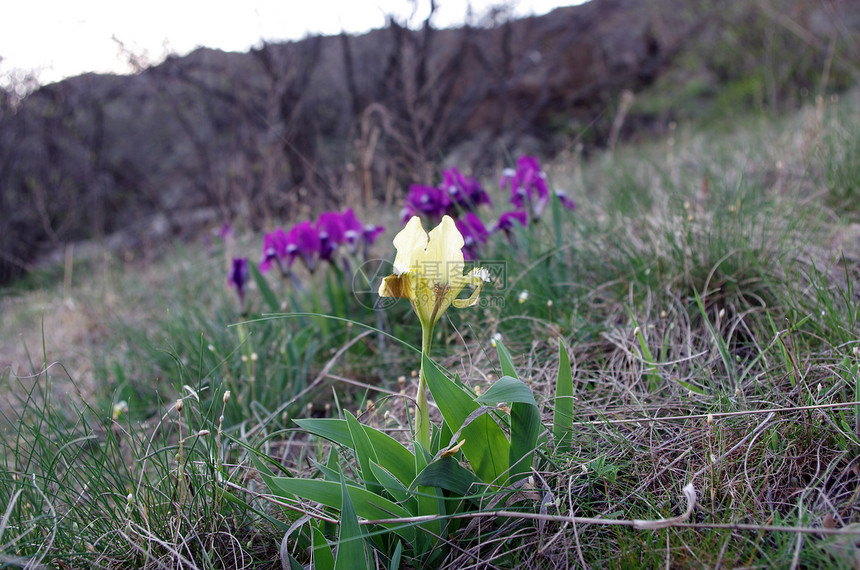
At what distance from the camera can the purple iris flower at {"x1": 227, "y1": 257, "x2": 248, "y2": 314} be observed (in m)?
2.34

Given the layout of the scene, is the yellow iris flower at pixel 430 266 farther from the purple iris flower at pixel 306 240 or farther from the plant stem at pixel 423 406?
the purple iris flower at pixel 306 240

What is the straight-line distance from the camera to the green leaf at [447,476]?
1005mm

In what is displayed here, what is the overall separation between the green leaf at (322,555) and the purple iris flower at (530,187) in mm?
1579

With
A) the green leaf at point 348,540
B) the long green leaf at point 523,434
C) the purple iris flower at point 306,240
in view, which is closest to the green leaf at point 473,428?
the long green leaf at point 523,434

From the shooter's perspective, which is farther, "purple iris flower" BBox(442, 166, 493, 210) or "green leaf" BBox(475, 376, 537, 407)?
"purple iris flower" BBox(442, 166, 493, 210)

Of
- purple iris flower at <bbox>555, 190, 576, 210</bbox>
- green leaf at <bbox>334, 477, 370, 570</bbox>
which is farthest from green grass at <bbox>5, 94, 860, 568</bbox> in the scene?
purple iris flower at <bbox>555, 190, 576, 210</bbox>

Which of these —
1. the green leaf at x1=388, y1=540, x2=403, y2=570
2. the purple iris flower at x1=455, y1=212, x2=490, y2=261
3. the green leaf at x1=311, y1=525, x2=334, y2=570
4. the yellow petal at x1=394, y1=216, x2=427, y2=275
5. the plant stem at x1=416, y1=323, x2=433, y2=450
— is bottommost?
the green leaf at x1=388, y1=540, x2=403, y2=570

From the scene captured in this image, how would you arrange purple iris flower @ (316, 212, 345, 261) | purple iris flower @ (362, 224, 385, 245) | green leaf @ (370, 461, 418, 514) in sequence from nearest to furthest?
1. green leaf @ (370, 461, 418, 514)
2. purple iris flower @ (316, 212, 345, 261)
3. purple iris flower @ (362, 224, 385, 245)

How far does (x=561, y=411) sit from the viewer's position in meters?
1.19

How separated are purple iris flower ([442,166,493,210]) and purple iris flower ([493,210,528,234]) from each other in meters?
0.14

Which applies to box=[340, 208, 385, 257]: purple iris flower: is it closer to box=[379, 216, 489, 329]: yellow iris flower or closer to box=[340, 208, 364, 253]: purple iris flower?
box=[340, 208, 364, 253]: purple iris flower

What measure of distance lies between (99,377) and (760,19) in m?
7.78

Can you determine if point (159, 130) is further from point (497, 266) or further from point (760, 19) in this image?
point (760, 19)

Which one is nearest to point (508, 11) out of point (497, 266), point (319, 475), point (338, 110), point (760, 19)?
point (338, 110)
